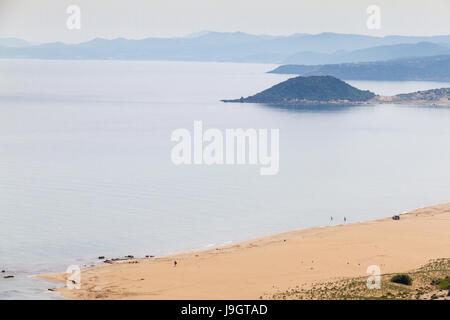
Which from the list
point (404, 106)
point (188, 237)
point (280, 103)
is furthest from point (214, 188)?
point (404, 106)

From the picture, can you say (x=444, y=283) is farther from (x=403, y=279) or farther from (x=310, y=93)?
(x=310, y=93)

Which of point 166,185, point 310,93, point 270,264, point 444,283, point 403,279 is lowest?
point 270,264

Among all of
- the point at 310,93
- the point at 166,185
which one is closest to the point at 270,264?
the point at 166,185

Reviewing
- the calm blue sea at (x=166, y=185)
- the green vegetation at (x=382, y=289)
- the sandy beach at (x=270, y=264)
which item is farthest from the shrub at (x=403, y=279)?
the calm blue sea at (x=166, y=185)

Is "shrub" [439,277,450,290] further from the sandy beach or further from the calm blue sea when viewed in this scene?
the calm blue sea

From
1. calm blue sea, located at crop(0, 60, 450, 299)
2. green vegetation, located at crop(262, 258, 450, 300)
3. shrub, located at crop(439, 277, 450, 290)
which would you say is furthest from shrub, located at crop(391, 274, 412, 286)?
calm blue sea, located at crop(0, 60, 450, 299)

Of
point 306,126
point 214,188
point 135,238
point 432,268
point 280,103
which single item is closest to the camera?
point 432,268

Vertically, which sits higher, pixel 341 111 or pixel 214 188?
pixel 341 111

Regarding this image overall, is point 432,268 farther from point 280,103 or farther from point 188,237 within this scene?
point 280,103
